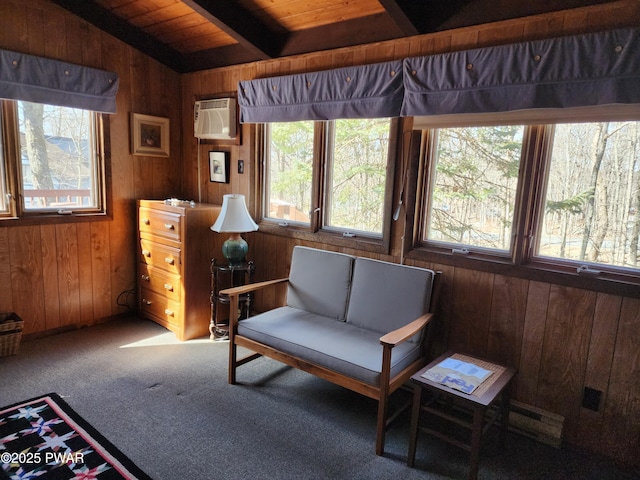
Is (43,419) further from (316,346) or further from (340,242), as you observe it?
(340,242)

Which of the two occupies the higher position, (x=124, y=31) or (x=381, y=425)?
(x=124, y=31)

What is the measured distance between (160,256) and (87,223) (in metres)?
0.67

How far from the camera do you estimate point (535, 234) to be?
7.38 ft

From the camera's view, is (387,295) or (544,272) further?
(387,295)

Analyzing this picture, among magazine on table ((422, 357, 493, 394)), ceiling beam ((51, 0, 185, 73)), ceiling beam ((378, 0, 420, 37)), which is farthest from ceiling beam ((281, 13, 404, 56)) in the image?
magazine on table ((422, 357, 493, 394))

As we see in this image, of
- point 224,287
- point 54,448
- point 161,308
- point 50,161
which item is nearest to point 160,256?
point 161,308

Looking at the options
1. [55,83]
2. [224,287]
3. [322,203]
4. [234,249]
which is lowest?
[224,287]

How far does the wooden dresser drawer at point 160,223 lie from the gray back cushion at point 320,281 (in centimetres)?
100

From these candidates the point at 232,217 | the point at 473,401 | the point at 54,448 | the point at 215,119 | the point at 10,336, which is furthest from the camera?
the point at 215,119

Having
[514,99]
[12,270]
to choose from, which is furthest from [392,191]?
[12,270]

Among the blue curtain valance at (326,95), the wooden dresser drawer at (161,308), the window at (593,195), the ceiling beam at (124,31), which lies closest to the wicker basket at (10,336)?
the wooden dresser drawer at (161,308)

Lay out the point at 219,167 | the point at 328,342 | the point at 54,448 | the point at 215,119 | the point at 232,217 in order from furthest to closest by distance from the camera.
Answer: the point at 219,167 < the point at 215,119 < the point at 232,217 < the point at 328,342 < the point at 54,448

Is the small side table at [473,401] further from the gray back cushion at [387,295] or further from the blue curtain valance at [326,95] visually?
the blue curtain valance at [326,95]

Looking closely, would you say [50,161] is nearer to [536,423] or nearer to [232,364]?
[232,364]
